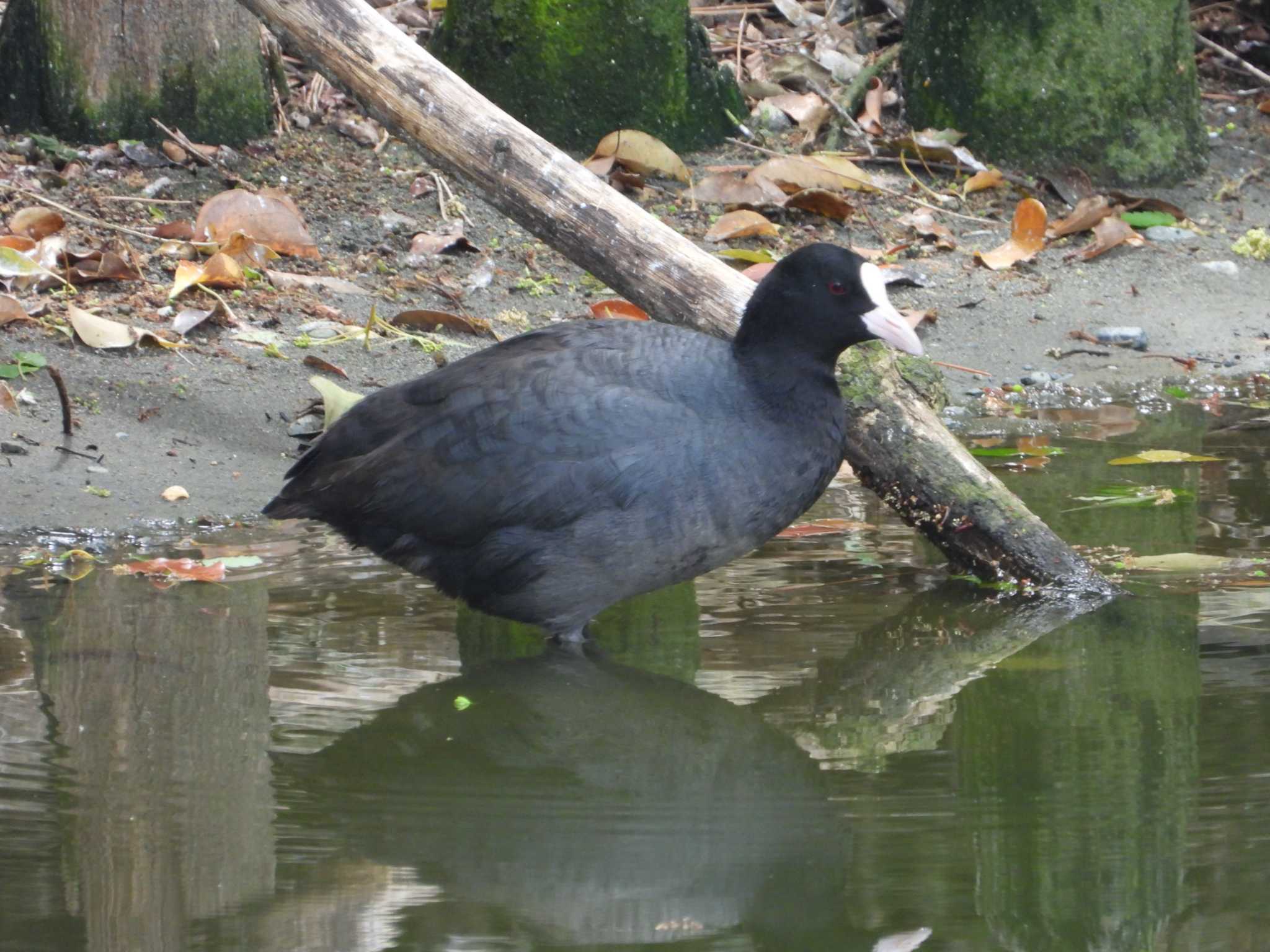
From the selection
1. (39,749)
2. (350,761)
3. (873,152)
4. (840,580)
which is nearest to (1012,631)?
(840,580)

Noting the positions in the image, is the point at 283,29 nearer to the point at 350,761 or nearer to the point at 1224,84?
the point at 350,761

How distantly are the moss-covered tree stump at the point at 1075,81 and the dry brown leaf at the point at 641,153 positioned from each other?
1439 millimetres

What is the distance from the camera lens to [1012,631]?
12.3 ft

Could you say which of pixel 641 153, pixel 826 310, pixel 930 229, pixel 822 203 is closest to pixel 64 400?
pixel 826 310

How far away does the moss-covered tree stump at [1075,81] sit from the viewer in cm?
736

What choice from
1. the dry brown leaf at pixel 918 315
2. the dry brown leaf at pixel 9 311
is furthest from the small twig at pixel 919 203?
the dry brown leaf at pixel 9 311

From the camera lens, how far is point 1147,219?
23.7 feet

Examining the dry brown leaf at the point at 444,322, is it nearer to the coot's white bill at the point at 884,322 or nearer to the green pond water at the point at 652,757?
the green pond water at the point at 652,757

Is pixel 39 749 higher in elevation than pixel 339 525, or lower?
lower

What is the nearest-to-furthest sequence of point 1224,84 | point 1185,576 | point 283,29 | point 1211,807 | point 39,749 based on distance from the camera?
point 1211,807
point 39,749
point 1185,576
point 283,29
point 1224,84

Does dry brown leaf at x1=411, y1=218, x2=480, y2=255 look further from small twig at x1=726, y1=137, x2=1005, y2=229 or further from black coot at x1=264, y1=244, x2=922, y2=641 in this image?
black coot at x1=264, y1=244, x2=922, y2=641

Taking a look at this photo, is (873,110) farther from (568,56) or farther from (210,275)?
(210,275)

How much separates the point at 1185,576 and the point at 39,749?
263 cm

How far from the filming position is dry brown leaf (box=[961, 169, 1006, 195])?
23.9 feet
